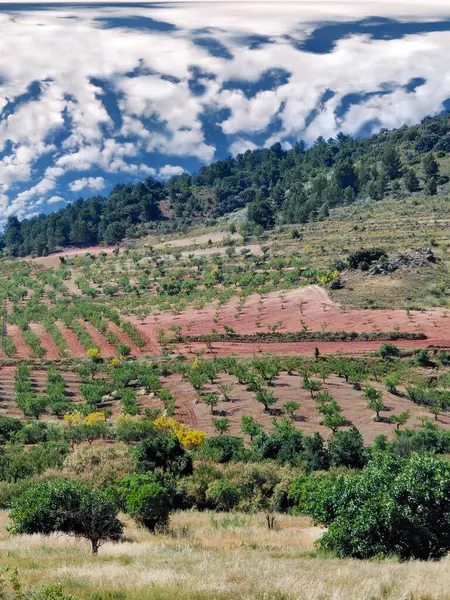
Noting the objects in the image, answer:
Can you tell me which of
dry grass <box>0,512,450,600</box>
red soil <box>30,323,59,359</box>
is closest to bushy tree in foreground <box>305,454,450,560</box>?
dry grass <box>0,512,450,600</box>

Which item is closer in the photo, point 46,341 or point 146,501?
point 146,501

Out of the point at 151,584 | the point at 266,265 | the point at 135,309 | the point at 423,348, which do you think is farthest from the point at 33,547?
the point at 266,265

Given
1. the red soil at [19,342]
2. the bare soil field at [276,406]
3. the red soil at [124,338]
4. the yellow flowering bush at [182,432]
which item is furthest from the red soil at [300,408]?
the red soil at [19,342]

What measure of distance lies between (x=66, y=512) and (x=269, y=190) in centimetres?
15754

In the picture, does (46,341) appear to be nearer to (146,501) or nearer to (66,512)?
(146,501)

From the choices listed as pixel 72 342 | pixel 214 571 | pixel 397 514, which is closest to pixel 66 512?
pixel 214 571

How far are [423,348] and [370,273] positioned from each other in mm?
23723

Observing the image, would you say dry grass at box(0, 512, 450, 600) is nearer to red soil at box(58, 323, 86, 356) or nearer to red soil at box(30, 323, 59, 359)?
red soil at box(58, 323, 86, 356)

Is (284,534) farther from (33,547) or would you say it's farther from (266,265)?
(266,265)

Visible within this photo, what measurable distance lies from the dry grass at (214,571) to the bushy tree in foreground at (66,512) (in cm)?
42

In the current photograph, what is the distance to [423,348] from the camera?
45.7 metres

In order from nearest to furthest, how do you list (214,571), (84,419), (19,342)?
(214,571) → (84,419) → (19,342)

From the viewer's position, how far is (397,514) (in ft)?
39.4

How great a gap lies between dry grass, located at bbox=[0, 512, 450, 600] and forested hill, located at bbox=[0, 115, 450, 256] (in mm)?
99807
